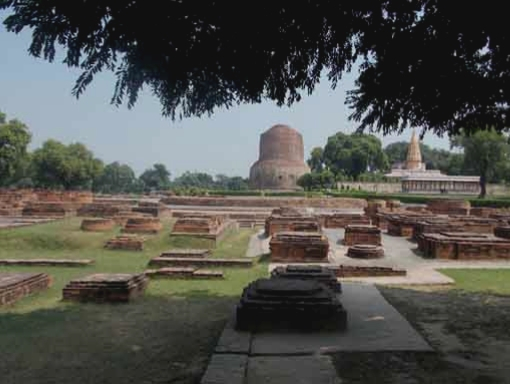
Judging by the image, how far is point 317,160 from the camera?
6906 cm

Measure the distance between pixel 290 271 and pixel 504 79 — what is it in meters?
3.26

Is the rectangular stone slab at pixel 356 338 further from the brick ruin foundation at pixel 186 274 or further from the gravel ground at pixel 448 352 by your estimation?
the brick ruin foundation at pixel 186 274

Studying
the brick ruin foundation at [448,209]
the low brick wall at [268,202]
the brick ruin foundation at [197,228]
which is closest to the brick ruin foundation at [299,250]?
the brick ruin foundation at [197,228]

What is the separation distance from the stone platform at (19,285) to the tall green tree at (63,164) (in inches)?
1496

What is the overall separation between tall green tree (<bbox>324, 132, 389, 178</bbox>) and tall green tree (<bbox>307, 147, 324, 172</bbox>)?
172 inches

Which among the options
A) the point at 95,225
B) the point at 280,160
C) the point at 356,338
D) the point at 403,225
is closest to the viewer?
the point at 356,338

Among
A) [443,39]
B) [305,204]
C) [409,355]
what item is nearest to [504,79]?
[443,39]

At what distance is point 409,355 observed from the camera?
3.66 meters

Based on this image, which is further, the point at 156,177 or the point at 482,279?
the point at 156,177

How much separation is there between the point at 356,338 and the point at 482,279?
15.0 feet

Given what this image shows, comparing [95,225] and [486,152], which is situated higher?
[486,152]

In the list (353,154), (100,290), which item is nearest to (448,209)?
(100,290)

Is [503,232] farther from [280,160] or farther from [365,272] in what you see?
[280,160]

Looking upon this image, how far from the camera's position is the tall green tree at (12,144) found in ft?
120
